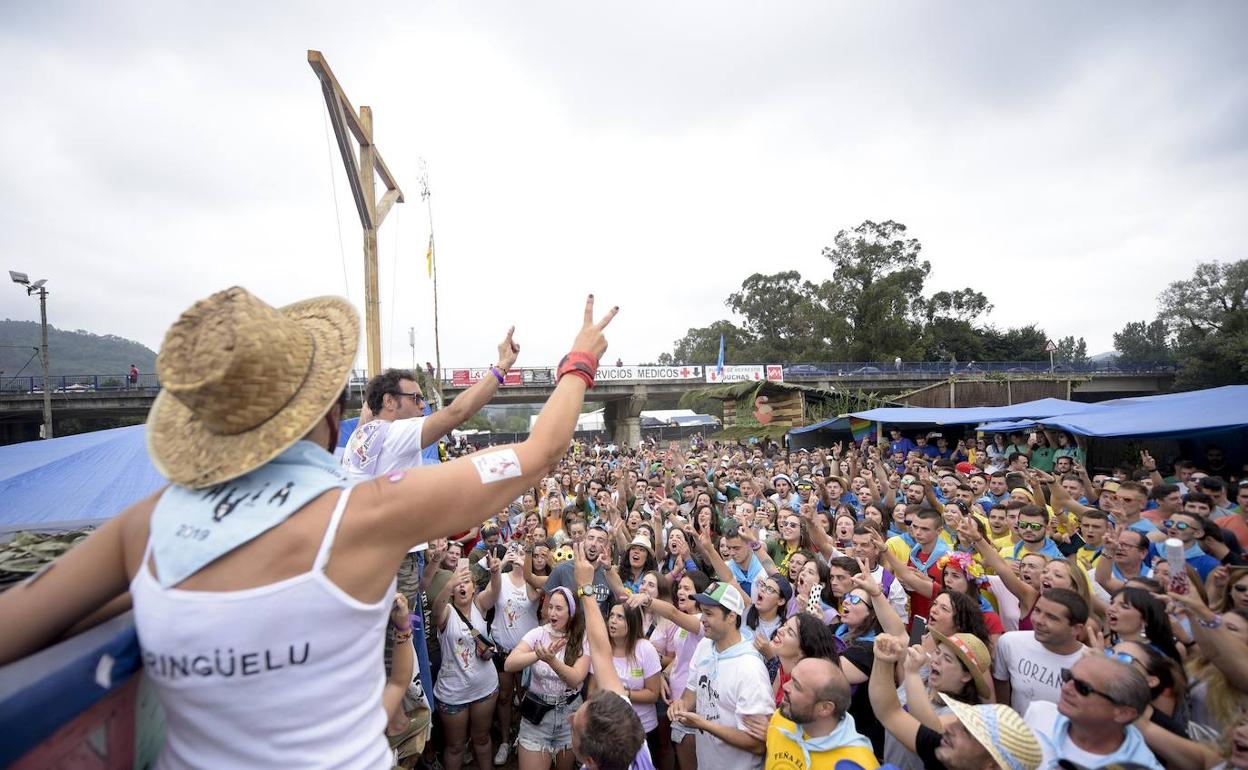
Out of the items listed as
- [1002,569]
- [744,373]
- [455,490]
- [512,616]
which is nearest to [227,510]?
[455,490]

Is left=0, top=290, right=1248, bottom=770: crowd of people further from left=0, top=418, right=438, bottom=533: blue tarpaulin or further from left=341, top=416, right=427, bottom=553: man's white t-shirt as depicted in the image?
left=0, top=418, right=438, bottom=533: blue tarpaulin

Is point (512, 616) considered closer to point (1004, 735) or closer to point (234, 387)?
point (1004, 735)

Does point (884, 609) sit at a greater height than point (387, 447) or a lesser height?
lesser

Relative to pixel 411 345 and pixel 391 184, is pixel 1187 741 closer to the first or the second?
pixel 391 184

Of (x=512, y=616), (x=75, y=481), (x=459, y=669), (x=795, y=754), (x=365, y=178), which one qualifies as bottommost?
(x=459, y=669)

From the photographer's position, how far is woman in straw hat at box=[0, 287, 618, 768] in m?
0.97

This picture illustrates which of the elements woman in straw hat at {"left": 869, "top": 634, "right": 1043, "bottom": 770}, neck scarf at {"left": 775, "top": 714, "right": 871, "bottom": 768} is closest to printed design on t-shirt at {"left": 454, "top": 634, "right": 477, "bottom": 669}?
neck scarf at {"left": 775, "top": 714, "right": 871, "bottom": 768}

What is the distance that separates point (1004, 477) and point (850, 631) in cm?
503

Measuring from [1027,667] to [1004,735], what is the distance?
129 cm

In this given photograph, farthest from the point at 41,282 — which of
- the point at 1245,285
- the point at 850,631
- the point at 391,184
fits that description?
the point at 1245,285

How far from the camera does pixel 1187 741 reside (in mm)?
2605

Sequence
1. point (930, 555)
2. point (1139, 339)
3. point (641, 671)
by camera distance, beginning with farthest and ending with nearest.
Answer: point (1139, 339) < point (930, 555) < point (641, 671)

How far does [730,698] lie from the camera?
337 cm

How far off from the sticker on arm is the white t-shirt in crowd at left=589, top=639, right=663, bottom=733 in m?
3.20
